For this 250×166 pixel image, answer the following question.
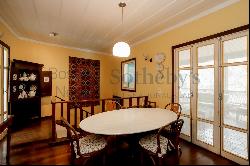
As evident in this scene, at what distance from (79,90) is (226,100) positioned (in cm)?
466

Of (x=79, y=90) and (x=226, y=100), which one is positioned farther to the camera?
(x=79, y=90)

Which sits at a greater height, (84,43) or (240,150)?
(84,43)

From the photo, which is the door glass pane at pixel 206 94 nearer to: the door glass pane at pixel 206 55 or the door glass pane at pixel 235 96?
the door glass pane at pixel 206 55

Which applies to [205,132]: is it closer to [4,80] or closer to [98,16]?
[98,16]

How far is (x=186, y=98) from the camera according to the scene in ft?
11.4

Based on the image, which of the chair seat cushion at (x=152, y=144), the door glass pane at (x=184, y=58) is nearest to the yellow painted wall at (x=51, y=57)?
the door glass pane at (x=184, y=58)

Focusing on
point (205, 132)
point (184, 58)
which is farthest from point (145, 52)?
point (205, 132)

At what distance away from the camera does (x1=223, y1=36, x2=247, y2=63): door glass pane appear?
2463mm

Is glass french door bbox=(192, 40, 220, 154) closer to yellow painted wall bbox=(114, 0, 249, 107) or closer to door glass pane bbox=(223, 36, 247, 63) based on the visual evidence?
door glass pane bbox=(223, 36, 247, 63)

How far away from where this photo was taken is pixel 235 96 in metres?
2.58

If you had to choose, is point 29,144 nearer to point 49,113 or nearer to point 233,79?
point 49,113

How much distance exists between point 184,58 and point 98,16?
1.98m

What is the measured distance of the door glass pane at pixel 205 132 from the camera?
2969 millimetres

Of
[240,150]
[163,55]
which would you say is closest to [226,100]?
[240,150]
